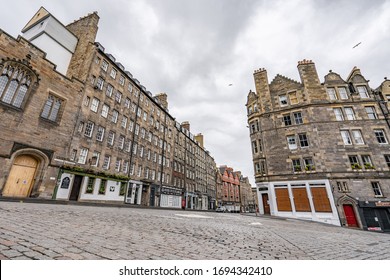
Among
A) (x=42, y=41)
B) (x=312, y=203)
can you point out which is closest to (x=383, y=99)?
(x=312, y=203)

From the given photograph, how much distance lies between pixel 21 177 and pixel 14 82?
754cm

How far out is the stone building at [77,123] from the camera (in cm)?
1447

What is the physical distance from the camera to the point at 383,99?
24203 millimetres

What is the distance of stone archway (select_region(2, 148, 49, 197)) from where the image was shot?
13.9 m

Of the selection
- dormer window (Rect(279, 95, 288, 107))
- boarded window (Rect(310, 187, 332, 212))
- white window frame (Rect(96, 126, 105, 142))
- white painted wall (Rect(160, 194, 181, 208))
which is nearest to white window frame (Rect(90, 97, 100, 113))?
white window frame (Rect(96, 126, 105, 142))

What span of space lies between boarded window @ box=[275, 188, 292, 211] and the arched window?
26.8 metres

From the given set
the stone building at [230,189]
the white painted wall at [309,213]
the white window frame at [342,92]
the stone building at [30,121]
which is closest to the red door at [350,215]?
the white painted wall at [309,213]

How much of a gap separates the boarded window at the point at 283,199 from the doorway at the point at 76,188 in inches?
865

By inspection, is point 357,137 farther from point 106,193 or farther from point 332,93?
point 106,193

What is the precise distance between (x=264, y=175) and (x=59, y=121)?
2341 cm

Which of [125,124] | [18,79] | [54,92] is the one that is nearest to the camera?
[18,79]

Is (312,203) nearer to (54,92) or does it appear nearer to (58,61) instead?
(54,92)

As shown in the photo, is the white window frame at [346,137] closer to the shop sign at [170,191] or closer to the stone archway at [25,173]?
the shop sign at [170,191]

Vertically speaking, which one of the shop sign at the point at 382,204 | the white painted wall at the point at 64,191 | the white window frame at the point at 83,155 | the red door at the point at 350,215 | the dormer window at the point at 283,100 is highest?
the dormer window at the point at 283,100
